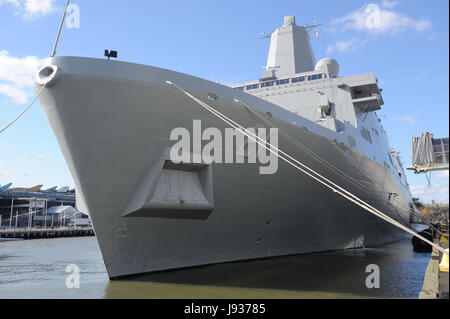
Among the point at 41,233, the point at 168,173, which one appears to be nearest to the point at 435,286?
the point at 168,173

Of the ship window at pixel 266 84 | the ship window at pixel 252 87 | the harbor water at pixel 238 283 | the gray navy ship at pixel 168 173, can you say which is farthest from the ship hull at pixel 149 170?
the ship window at pixel 252 87

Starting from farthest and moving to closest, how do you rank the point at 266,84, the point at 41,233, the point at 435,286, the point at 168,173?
the point at 41,233 < the point at 266,84 < the point at 168,173 < the point at 435,286

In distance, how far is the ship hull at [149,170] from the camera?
732 cm

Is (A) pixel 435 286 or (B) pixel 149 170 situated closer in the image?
(A) pixel 435 286

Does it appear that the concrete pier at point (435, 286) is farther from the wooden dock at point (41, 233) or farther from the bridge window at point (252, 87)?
the wooden dock at point (41, 233)

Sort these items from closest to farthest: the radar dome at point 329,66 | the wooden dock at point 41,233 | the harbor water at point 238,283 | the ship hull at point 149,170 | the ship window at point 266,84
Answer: the harbor water at point 238,283
the ship hull at point 149,170
the ship window at point 266,84
the radar dome at point 329,66
the wooden dock at point 41,233

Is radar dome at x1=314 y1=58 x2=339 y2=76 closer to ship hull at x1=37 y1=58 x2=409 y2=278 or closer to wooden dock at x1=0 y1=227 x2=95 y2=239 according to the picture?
ship hull at x1=37 y1=58 x2=409 y2=278

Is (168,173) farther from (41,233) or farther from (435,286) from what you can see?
(41,233)

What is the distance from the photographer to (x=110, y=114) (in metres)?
7.41

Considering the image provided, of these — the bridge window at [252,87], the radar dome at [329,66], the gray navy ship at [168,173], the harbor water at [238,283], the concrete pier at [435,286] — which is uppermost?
the radar dome at [329,66]

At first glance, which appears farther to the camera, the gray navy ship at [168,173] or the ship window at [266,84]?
the ship window at [266,84]

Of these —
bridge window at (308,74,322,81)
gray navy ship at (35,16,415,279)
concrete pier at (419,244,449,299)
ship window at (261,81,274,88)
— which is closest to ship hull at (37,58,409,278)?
gray navy ship at (35,16,415,279)

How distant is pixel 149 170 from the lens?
7930mm

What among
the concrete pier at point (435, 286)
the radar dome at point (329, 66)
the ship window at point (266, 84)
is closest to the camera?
the concrete pier at point (435, 286)
